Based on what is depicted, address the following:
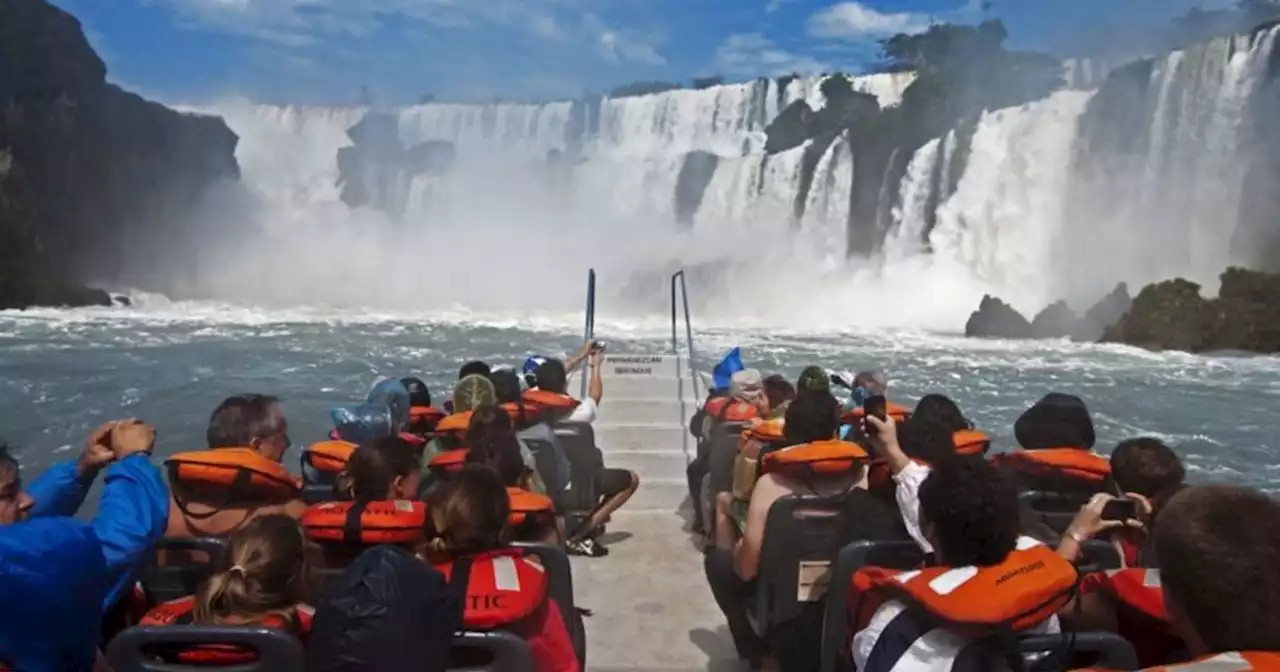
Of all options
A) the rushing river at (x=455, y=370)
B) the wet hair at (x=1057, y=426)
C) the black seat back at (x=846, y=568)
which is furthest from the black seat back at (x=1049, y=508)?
the rushing river at (x=455, y=370)

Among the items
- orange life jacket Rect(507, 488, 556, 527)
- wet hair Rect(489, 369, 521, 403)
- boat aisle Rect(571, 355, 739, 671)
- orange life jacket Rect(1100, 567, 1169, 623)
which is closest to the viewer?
orange life jacket Rect(1100, 567, 1169, 623)

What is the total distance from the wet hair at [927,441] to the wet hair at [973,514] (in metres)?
1.14

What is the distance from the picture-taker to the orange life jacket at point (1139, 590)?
2.04 meters

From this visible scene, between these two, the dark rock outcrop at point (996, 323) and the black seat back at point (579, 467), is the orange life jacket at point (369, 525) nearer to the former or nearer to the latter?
the black seat back at point (579, 467)

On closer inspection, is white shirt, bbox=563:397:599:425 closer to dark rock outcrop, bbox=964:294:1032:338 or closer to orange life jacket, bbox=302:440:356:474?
orange life jacket, bbox=302:440:356:474

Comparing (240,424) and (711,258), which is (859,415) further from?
(711,258)

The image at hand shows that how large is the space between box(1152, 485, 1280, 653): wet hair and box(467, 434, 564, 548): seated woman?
60.4 inches

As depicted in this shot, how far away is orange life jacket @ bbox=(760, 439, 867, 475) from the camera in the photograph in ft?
11.0

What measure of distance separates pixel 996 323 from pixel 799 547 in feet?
87.4

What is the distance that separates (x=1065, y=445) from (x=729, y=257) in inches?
1384

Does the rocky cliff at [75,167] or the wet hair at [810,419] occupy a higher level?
the rocky cliff at [75,167]

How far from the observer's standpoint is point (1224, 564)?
4.53 ft

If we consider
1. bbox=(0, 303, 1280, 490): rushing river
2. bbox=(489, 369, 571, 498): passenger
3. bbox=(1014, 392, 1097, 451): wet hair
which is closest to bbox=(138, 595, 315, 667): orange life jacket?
bbox=(1014, 392, 1097, 451): wet hair

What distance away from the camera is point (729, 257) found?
38.5m
